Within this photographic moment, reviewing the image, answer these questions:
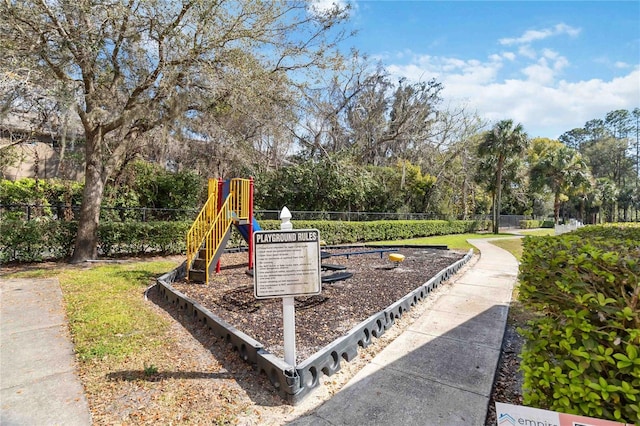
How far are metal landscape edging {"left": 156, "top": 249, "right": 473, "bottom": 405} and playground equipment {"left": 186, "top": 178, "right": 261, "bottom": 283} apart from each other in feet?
4.20

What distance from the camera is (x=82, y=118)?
8227mm

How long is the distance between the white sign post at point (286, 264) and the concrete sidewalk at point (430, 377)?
0.64 meters

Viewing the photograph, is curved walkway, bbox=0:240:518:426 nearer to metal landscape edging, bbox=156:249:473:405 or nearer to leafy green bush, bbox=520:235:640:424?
metal landscape edging, bbox=156:249:473:405

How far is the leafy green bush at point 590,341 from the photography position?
1613 mm

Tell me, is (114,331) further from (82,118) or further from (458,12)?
(458,12)

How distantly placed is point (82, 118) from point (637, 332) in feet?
33.8

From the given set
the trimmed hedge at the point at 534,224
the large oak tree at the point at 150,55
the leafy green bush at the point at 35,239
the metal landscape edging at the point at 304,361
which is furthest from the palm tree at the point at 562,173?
the leafy green bush at the point at 35,239

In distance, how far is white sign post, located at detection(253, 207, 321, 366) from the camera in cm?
276

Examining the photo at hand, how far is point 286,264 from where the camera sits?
2.78 metres

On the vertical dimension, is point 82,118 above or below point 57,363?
above

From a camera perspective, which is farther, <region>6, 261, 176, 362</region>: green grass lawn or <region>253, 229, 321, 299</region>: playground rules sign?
<region>6, 261, 176, 362</region>: green grass lawn

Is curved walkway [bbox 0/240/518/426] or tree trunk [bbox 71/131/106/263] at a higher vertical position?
tree trunk [bbox 71/131/106/263]

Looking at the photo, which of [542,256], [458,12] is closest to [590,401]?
[542,256]

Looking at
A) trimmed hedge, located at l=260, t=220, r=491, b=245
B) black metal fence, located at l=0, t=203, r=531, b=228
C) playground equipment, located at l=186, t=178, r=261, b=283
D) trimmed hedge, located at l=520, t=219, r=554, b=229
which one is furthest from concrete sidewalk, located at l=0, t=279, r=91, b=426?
trimmed hedge, located at l=520, t=219, r=554, b=229
